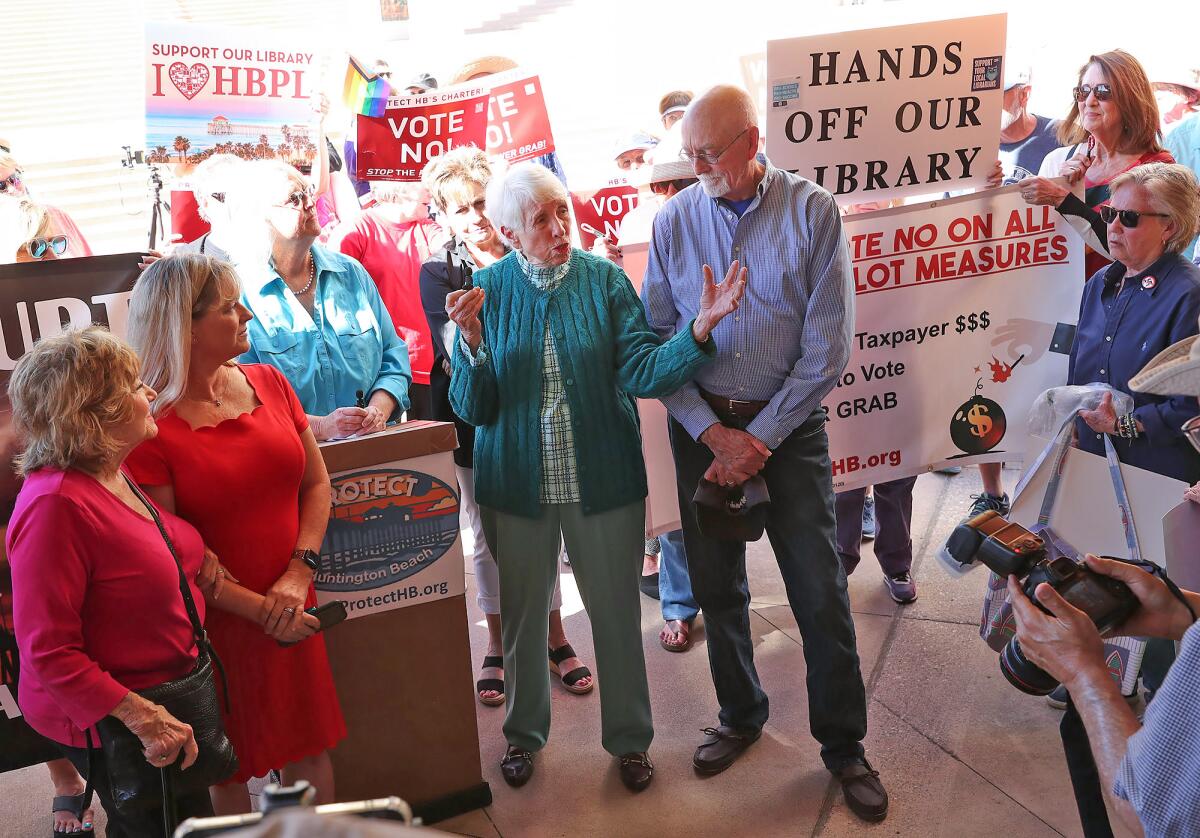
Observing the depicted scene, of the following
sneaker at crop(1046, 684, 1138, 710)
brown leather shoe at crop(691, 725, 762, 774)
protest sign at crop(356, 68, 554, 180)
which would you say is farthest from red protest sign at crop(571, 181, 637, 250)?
sneaker at crop(1046, 684, 1138, 710)

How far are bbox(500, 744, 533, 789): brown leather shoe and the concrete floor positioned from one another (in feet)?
0.11

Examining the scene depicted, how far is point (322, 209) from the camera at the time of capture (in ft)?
18.7

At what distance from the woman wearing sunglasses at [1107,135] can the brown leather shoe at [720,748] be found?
231 cm

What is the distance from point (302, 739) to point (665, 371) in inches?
56.5

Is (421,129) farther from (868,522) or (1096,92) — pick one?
(868,522)

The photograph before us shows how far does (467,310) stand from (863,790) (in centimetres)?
188

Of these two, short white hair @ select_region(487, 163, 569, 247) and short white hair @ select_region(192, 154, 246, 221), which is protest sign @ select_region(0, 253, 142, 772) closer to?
short white hair @ select_region(192, 154, 246, 221)

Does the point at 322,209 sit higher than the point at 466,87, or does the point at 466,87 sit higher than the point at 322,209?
the point at 466,87

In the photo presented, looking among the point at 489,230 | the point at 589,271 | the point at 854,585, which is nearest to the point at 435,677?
the point at 589,271

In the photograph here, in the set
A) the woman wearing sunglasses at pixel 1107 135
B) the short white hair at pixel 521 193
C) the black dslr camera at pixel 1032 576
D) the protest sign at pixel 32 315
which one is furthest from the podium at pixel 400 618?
the woman wearing sunglasses at pixel 1107 135

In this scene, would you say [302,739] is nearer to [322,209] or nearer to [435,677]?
[435,677]

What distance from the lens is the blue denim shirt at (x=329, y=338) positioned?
10.7 feet

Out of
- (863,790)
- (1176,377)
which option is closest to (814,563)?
(863,790)

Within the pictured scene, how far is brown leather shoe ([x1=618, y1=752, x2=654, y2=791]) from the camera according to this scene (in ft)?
11.0
